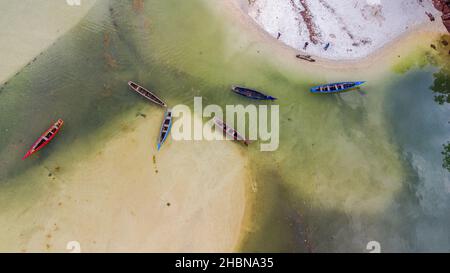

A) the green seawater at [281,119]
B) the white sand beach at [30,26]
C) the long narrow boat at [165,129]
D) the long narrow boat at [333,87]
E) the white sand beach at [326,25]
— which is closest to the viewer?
the green seawater at [281,119]

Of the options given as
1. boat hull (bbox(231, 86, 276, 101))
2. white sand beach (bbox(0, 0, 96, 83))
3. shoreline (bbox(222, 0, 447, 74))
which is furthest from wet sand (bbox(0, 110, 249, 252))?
shoreline (bbox(222, 0, 447, 74))

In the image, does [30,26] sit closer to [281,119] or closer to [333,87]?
[281,119]

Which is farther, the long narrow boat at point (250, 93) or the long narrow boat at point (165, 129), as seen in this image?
the long narrow boat at point (250, 93)

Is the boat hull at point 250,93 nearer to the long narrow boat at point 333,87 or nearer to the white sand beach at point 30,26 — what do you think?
the long narrow boat at point 333,87

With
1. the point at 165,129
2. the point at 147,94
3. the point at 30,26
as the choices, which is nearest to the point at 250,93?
the point at 165,129

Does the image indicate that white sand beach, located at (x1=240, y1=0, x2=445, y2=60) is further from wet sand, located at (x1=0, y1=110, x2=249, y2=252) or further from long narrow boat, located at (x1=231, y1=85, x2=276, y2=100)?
wet sand, located at (x1=0, y1=110, x2=249, y2=252)

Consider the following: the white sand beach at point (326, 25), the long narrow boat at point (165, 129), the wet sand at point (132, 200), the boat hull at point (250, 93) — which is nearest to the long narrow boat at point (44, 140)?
the wet sand at point (132, 200)
